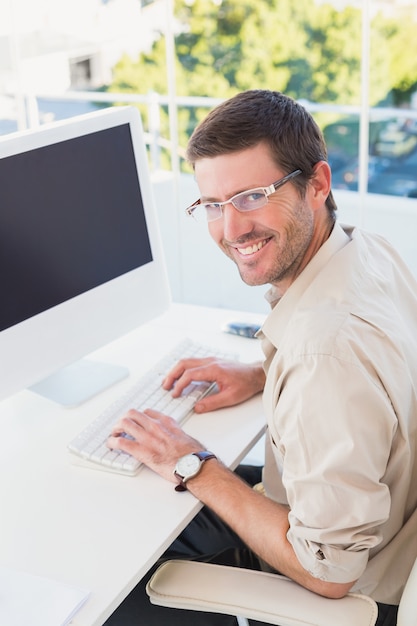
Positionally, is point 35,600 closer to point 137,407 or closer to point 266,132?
point 137,407

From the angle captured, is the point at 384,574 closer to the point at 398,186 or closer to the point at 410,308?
the point at 410,308

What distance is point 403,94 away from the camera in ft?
13.5

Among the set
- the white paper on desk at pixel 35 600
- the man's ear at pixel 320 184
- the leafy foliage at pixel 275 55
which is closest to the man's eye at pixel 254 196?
the man's ear at pixel 320 184

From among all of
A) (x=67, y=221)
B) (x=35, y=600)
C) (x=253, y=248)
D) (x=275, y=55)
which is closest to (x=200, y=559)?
(x=35, y=600)

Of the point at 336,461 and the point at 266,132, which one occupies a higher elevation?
the point at 266,132

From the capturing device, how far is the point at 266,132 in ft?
4.82

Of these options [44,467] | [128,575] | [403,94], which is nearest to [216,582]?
[128,575]

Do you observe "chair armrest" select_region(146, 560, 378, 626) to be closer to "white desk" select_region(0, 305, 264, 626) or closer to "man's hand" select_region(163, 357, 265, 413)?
"white desk" select_region(0, 305, 264, 626)

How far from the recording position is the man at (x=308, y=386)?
1227 mm

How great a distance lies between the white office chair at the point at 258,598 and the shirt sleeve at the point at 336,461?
45mm

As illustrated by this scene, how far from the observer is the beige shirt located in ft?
3.98

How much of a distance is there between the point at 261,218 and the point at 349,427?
45 centimetres

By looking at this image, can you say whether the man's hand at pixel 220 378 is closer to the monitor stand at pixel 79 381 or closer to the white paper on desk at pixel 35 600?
the monitor stand at pixel 79 381

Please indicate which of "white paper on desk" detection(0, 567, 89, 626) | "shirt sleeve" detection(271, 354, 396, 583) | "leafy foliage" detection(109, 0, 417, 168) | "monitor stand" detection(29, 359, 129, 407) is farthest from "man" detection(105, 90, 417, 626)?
"leafy foliage" detection(109, 0, 417, 168)
